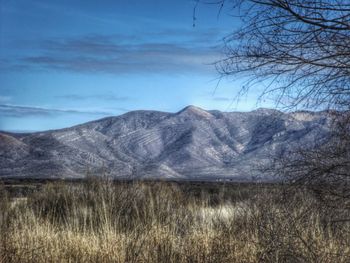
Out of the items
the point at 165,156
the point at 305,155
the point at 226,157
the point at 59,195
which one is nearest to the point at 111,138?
the point at 165,156

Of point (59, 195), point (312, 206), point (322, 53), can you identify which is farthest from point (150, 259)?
point (59, 195)

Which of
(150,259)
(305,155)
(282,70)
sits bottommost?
(150,259)

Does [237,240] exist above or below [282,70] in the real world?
below

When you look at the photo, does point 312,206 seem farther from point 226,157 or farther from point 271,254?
point 226,157

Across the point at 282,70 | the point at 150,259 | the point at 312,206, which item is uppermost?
the point at 282,70

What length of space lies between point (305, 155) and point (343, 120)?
1.86 feet

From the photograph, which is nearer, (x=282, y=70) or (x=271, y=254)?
(x=282, y=70)

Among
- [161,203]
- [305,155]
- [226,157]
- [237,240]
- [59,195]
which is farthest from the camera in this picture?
[226,157]

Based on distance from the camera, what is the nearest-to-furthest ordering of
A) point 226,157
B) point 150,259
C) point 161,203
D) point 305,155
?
point 305,155
point 150,259
point 161,203
point 226,157

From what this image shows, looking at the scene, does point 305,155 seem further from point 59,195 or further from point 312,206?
point 59,195

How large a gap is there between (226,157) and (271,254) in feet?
602

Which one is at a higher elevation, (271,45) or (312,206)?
(271,45)

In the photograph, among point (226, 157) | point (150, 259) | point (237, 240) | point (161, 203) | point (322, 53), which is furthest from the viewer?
point (226, 157)

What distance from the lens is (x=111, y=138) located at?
196 meters
